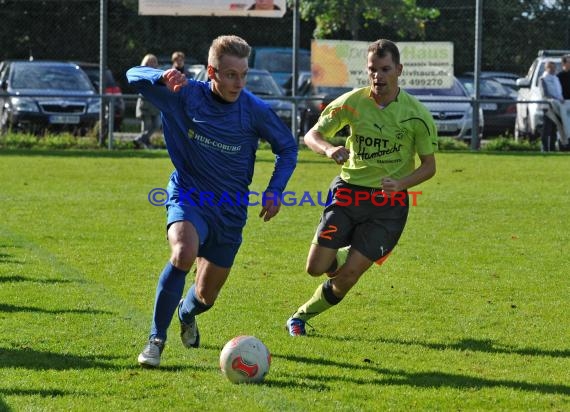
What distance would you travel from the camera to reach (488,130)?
2366 cm

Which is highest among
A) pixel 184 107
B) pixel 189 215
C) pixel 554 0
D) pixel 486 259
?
pixel 554 0

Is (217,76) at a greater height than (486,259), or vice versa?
(217,76)

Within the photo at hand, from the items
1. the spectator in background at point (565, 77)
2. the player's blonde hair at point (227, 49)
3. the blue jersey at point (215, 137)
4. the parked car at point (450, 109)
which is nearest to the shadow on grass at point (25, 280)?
the blue jersey at point (215, 137)

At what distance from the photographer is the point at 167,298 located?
610 cm

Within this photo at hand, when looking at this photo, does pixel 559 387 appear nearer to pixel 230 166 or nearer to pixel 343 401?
pixel 343 401

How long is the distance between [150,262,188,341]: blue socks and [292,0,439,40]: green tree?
56.3ft

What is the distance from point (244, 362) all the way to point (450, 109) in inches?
629

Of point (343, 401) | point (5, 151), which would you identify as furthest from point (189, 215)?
point (5, 151)

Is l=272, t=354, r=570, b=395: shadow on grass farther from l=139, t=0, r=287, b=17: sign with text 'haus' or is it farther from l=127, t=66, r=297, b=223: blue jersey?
l=139, t=0, r=287, b=17: sign with text 'haus'

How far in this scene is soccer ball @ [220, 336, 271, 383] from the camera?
5.80 m

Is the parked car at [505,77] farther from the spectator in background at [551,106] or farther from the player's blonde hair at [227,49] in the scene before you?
the player's blonde hair at [227,49]

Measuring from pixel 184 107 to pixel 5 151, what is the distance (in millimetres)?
13758

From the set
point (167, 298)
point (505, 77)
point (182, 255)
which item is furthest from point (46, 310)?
point (505, 77)

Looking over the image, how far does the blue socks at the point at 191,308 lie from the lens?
657 cm
